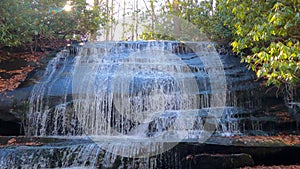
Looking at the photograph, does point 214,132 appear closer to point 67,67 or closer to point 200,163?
point 200,163

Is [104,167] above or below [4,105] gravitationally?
below

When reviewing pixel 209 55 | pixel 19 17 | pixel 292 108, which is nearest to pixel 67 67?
pixel 19 17

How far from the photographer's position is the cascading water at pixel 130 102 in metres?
7.03

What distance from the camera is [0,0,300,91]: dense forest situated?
569 cm

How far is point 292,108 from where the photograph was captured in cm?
780

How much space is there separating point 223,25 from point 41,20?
250 inches

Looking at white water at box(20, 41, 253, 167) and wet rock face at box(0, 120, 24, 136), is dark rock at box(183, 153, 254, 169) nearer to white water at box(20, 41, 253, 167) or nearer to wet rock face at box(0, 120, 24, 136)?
white water at box(20, 41, 253, 167)

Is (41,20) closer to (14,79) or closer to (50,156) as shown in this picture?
(14,79)

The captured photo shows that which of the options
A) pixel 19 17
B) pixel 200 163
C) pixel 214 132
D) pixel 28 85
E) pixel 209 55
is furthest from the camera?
pixel 209 55

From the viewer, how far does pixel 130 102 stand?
7746 mm

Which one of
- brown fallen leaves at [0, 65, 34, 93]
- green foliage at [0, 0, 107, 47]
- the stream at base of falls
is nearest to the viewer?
the stream at base of falls

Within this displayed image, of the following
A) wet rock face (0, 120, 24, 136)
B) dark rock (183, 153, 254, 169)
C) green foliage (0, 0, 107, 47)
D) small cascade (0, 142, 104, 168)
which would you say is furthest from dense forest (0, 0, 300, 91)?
small cascade (0, 142, 104, 168)

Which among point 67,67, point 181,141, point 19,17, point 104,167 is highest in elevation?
point 19,17

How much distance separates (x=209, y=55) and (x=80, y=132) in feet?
18.4
